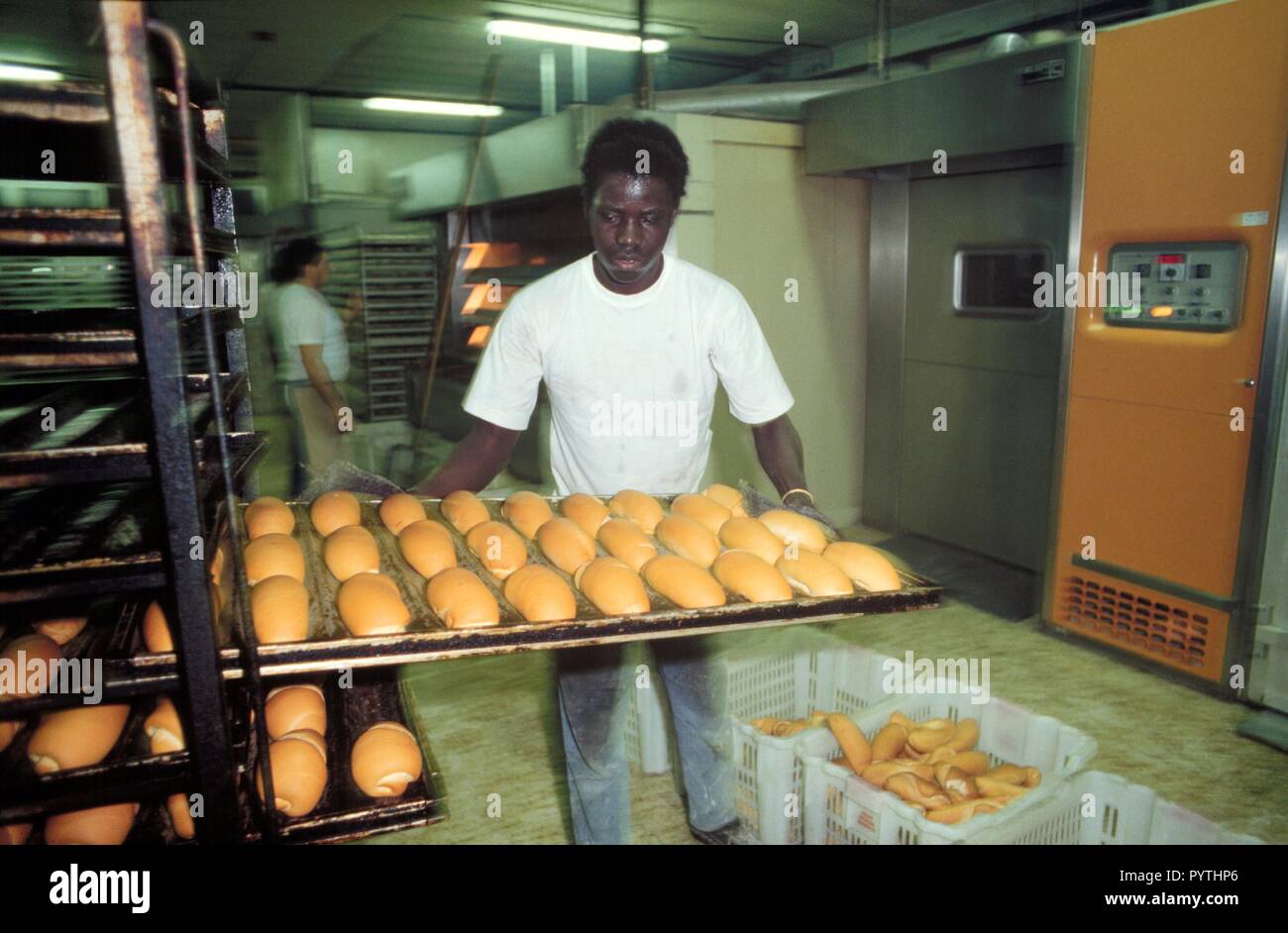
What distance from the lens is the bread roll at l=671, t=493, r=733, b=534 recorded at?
70.4 inches

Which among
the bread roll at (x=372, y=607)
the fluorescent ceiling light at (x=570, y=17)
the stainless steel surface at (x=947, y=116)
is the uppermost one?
the fluorescent ceiling light at (x=570, y=17)

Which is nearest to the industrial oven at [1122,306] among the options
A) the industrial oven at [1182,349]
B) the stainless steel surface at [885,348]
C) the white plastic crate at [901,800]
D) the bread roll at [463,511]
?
the industrial oven at [1182,349]

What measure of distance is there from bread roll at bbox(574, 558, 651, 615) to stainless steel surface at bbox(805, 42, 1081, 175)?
10.1ft

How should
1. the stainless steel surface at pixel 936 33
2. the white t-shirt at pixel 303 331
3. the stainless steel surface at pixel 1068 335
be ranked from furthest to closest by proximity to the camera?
1. the stainless steel surface at pixel 936 33
2. the white t-shirt at pixel 303 331
3. the stainless steel surface at pixel 1068 335

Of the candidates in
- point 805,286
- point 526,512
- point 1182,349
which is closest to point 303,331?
point 805,286

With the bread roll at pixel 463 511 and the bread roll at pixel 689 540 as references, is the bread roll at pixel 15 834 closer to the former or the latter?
the bread roll at pixel 463 511

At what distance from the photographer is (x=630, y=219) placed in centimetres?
212

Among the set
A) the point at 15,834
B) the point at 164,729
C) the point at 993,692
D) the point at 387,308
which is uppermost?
the point at 387,308

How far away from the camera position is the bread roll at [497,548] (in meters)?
1.55

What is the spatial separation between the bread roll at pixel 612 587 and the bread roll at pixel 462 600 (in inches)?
6.2

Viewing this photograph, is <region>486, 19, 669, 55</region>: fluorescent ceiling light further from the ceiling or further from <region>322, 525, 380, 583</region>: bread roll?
<region>322, 525, 380, 583</region>: bread roll

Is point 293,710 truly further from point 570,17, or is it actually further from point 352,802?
point 570,17

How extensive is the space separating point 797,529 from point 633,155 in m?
1.08
